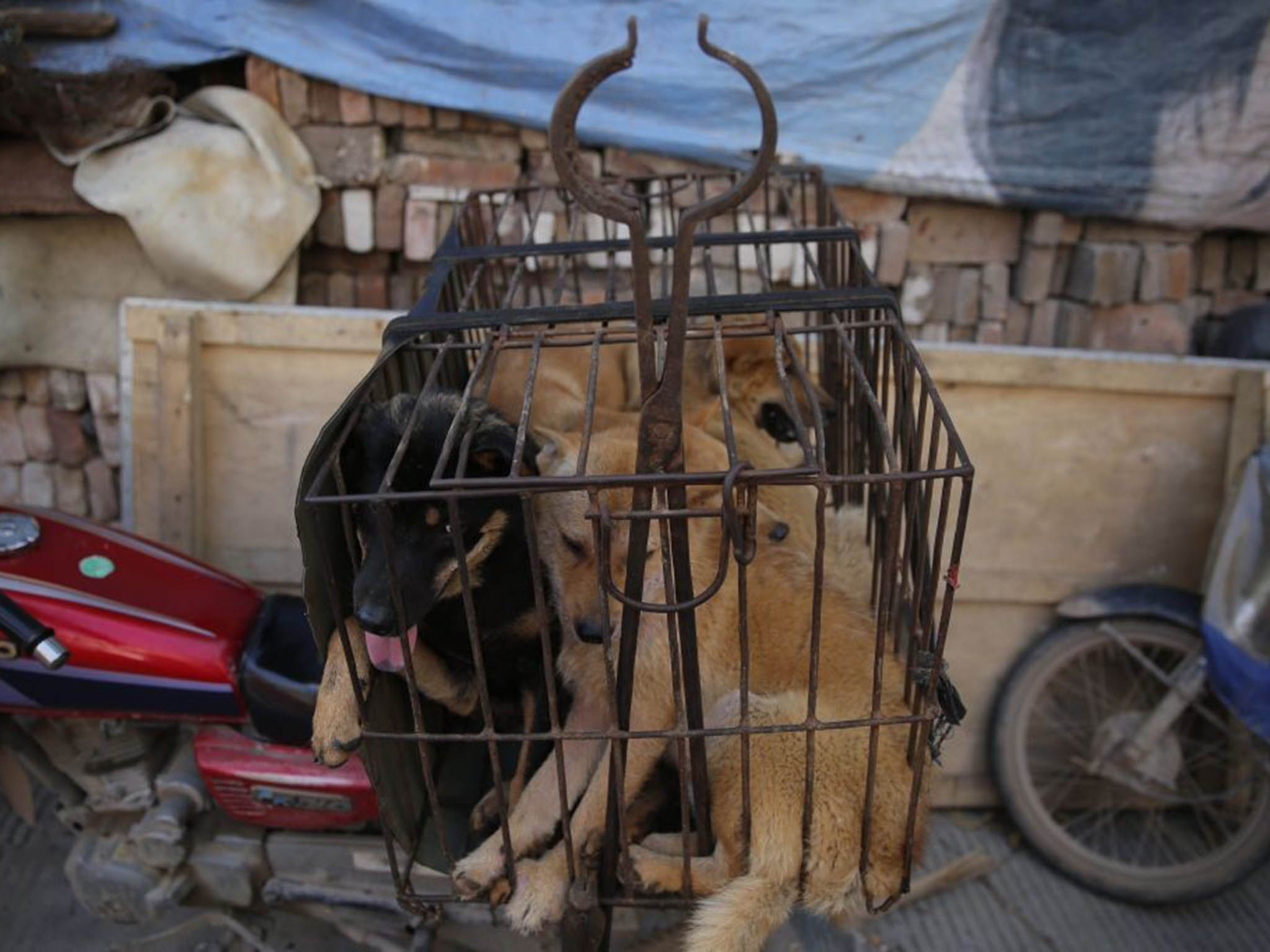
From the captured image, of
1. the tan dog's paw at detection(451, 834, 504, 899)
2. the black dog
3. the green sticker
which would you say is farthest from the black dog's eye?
the green sticker

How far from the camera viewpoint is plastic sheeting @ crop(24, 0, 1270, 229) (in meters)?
4.52

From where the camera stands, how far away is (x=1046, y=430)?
4148 millimetres

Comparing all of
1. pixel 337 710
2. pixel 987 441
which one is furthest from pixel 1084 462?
pixel 337 710

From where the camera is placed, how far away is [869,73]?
4660mm

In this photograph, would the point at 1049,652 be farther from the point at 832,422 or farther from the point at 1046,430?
the point at 832,422

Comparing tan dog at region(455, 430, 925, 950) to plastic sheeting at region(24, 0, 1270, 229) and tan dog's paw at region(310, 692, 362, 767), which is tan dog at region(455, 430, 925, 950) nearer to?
tan dog's paw at region(310, 692, 362, 767)

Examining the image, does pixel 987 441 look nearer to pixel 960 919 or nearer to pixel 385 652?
pixel 960 919

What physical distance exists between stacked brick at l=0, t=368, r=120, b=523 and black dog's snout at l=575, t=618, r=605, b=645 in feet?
11.5

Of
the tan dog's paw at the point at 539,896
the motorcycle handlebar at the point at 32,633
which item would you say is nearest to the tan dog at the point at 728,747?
the tan dog's paw at the point at 539,896

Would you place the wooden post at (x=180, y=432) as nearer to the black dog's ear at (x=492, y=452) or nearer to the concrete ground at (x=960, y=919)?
the concrete ground at (x=960, y=919)

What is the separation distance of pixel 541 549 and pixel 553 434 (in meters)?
0.30

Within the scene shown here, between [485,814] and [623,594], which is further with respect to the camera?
[485,814]

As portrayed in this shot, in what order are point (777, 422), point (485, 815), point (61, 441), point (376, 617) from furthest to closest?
point (61, 441), point (777, 422), point (485, 815), point (376, 617)

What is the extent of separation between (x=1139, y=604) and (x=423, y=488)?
127 inches
